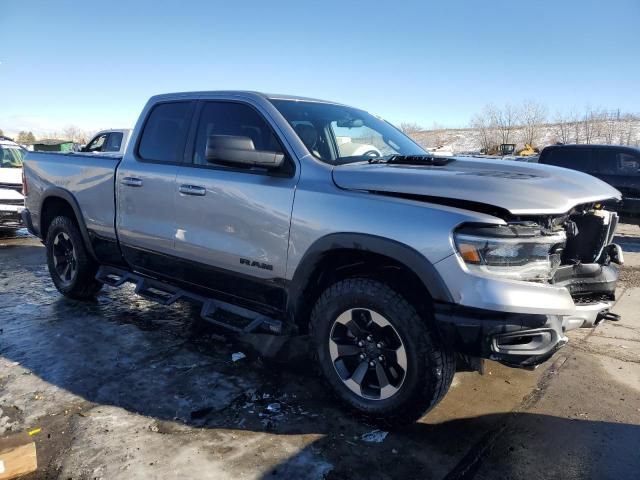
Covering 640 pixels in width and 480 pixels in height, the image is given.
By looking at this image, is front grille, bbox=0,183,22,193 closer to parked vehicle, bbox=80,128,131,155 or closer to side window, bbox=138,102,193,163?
parked vehicle, bbox=80,128,131,155

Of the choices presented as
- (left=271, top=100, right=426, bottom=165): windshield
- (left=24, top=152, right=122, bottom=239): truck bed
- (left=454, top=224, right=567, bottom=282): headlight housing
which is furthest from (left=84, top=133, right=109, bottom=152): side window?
(left=454, top=224, right=567, bottom=282): headlight housing

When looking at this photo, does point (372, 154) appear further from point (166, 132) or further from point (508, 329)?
point (166, 132)

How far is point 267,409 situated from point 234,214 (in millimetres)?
1308

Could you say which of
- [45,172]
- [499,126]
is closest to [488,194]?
[45,172]

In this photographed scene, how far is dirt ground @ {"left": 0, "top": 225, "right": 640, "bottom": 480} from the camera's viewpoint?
2617 millimetres

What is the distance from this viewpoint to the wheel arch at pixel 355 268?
2.62 metres

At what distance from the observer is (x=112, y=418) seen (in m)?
3.03

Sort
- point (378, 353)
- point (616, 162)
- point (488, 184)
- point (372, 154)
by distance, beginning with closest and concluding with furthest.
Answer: point (488, 184) → point (378, 353) → point (372, 154) → point (616, 162)

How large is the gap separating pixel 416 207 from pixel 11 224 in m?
8.97

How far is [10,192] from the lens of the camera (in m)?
9.25

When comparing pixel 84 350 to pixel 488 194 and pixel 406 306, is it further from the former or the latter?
pixel 488 194

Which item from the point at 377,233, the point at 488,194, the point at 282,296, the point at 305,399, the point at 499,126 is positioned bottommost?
the point at 305,399

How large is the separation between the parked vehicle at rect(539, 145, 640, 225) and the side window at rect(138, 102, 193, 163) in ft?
30.1

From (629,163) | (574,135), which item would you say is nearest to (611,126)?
(574,135)
